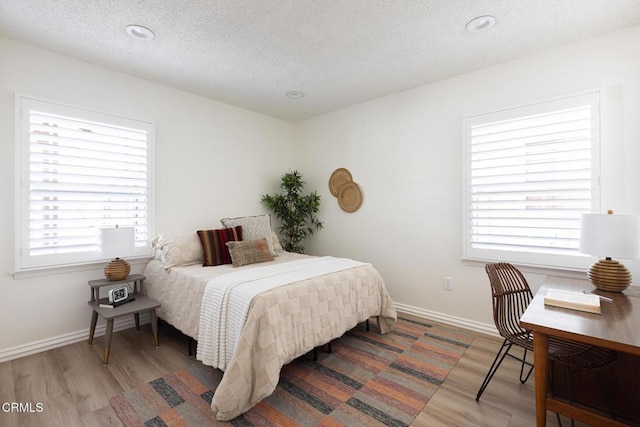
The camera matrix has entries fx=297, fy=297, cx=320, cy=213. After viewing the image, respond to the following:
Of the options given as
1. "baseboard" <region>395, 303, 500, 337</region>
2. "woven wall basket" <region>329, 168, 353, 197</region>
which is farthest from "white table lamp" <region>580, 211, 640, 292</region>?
"woven wall basket" <region>329, 168, 353, 197</region>

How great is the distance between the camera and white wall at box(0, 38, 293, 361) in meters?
2.49

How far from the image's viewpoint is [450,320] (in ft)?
10.5

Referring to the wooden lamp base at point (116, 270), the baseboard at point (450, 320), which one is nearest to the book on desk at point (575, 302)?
the baseboard at point (450, 320)

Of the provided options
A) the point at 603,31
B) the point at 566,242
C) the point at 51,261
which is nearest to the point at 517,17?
the point at 603,31

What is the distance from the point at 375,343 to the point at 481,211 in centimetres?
168

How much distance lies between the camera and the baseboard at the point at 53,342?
2.47m

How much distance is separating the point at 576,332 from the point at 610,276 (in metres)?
1.02

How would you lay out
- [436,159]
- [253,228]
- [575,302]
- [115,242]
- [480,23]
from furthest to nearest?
[253,228] → [436,159] → [115,242] → [480,23] → [575,302]

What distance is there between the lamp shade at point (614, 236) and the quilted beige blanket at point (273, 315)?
5.52 ft

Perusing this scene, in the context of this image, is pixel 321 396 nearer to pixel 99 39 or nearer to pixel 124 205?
pixel 124 205

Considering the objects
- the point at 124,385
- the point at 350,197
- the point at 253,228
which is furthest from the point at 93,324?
the point at 350,197

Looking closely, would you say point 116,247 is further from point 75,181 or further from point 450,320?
point 450,320

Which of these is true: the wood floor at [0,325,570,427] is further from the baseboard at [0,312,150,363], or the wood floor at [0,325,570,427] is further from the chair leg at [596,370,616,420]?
the chair leg at [596,370,616,420]

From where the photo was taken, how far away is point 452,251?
320cm
